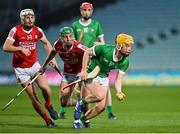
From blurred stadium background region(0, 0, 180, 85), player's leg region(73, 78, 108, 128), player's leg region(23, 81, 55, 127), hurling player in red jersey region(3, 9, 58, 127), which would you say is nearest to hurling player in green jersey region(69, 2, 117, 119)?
hurling player in red jersey region(3, 9, 58, 127)

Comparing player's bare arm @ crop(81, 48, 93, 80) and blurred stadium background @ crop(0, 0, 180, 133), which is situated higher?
player's bare arm @ crop(81, 48, 93, 80)

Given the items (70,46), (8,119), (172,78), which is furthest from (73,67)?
(172,78)

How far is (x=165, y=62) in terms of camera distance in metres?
41.4

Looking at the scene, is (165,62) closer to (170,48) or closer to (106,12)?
(170,48)

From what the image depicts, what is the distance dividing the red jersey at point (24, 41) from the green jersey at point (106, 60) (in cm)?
174

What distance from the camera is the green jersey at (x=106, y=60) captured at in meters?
14.9

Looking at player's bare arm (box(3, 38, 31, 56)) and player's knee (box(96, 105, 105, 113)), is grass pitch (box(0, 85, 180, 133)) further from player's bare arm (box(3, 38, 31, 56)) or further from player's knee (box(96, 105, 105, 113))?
player's bare arm (box(3, 38, 31, 56))

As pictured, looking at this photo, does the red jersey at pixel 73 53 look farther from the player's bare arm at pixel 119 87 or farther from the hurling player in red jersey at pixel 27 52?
the player's bare arm at pixel 119 87

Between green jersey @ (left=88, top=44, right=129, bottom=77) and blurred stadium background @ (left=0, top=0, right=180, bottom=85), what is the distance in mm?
24733

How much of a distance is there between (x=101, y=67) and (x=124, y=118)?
12.2 ft

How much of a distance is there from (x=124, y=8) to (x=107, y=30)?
1725 millimetres

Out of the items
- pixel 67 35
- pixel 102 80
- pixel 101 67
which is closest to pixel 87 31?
pixel 67 35

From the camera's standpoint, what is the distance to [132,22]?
4331 centimetres

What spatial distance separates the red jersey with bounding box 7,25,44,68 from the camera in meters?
16.3
